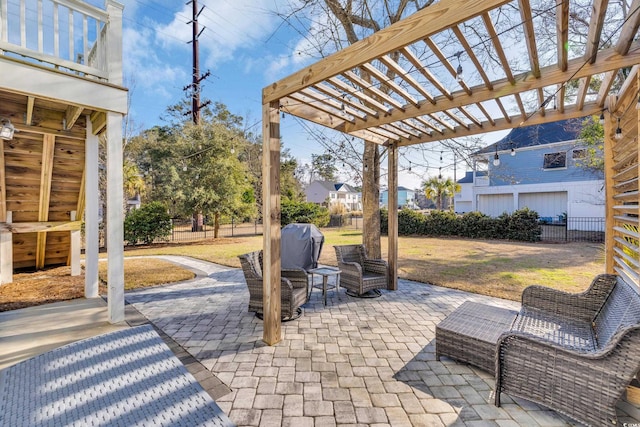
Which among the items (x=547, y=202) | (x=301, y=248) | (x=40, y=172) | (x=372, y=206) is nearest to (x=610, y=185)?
(x=372, y=206)

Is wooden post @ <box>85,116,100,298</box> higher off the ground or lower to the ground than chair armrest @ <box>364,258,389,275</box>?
higher

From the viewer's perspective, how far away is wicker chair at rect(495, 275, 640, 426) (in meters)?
1.81

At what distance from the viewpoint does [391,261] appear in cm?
537

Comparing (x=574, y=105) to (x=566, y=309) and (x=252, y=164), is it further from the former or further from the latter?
(x=252, y=164)

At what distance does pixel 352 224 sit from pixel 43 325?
20.5 metres

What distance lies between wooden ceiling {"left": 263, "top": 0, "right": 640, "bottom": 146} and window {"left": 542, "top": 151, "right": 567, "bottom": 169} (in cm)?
1290

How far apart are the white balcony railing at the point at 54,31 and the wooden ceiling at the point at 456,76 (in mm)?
A: 2382

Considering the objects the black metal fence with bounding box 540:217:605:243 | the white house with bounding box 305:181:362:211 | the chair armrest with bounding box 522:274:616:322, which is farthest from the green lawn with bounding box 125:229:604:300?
the white house with bounding box 305:181:362:211

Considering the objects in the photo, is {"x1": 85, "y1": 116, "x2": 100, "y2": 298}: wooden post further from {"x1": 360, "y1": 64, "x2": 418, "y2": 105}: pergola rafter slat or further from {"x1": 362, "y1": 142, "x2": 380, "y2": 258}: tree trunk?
{"x1": 362, "y1": 142, "x2": 380, "y2": 258}: tree trunk

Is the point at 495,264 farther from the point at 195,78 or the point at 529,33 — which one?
the point at 195,78

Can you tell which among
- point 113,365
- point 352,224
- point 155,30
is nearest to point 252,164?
point 352,224

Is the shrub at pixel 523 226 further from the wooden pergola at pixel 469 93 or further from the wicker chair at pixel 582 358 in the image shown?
the wicker chair at pixel 582 358

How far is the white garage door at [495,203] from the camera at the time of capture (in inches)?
693

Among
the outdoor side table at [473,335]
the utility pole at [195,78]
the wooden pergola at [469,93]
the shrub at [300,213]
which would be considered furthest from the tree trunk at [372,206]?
the utility pole at [195,78]
